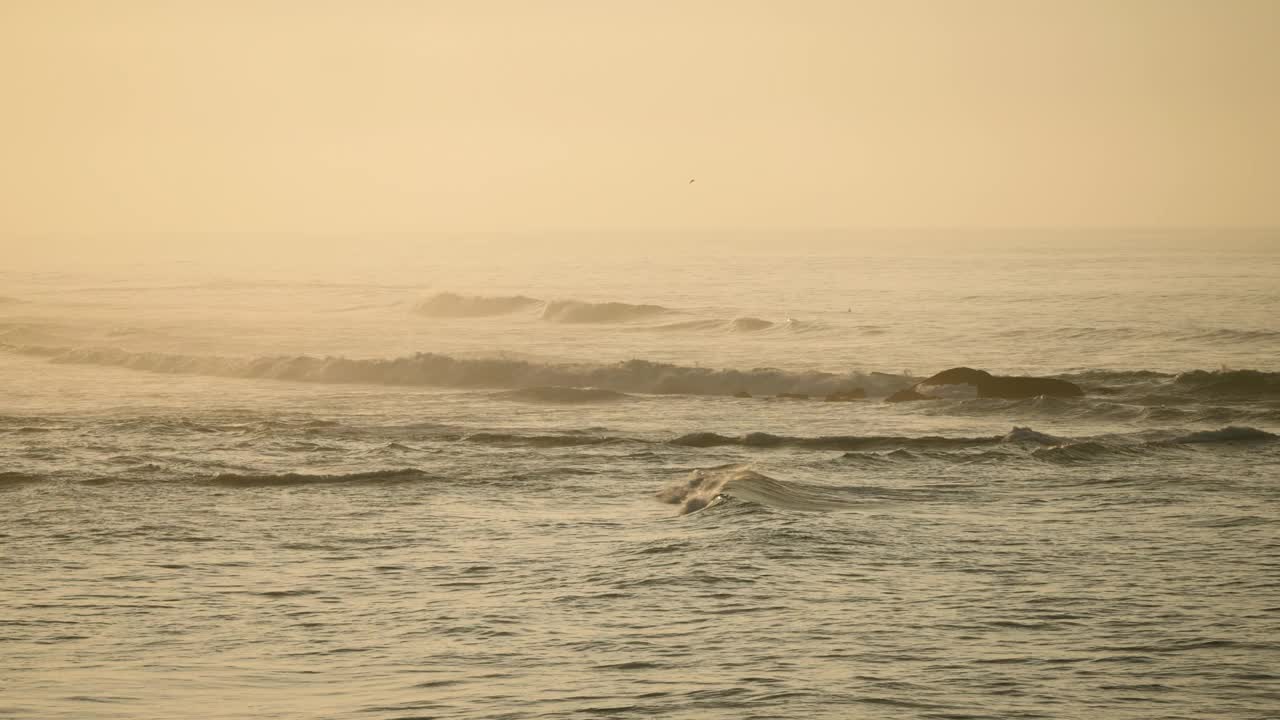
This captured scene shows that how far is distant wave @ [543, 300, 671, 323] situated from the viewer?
7625 centimetres

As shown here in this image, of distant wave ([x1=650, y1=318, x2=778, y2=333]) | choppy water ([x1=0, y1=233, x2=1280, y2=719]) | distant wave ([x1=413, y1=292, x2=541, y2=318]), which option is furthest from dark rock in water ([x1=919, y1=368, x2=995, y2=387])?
distant wave ([x1=413, y1=292, x2=541, y2=318])

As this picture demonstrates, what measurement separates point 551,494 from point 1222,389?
920 inches

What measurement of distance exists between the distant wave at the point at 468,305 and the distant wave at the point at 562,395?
44203mm

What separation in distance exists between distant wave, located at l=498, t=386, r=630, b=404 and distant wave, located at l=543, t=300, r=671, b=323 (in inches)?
1273

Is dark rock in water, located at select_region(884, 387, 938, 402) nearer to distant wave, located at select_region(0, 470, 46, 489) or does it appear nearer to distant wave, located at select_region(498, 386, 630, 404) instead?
distant wave, located at select_region(498, 386, 630, 404)

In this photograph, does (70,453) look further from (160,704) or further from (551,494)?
(160,704)

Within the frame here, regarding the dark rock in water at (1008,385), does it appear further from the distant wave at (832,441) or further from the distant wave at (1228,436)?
the distant wave at (1228,436)

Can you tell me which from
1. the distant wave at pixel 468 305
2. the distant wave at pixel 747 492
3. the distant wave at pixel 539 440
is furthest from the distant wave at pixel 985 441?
the distant wave at pixel 468 305

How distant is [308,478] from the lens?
25.7 metres

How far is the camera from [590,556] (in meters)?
18.1

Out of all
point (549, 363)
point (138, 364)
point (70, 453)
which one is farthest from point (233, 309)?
point (70, 453)

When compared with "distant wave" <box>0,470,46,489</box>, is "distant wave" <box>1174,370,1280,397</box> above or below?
above

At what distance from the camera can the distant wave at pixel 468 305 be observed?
289ft

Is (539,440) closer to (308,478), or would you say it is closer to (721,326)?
(308,478)
